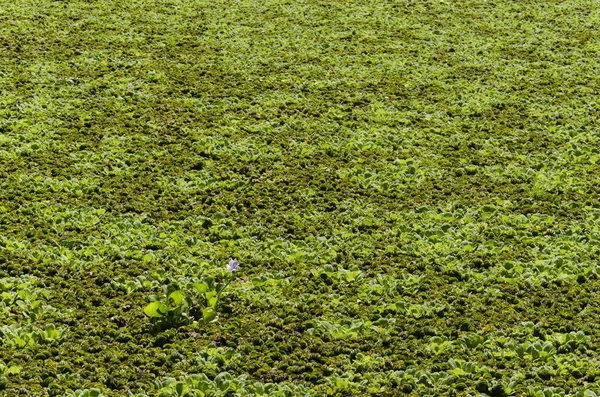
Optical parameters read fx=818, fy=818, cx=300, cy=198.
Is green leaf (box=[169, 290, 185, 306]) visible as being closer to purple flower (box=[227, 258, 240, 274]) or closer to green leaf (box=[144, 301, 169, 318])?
green leaf (box=[144, 301, 169, 318])

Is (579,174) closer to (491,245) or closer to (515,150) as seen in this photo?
(515,150)

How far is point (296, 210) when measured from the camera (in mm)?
3934

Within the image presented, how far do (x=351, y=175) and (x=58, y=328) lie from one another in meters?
1.85

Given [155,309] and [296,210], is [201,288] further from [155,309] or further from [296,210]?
[296,210]

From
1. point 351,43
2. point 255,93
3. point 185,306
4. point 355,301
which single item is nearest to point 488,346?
point 355,301

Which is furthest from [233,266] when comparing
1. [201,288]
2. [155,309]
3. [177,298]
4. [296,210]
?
[296,210]

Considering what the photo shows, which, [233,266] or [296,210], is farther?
[296,210]

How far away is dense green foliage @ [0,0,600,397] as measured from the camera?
2885mm

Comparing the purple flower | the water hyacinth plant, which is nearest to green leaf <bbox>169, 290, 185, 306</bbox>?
the water hyacinth plant

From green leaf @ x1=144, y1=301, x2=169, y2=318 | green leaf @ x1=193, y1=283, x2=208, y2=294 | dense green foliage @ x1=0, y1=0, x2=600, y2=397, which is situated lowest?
dense green foliage @ x1=0, y1=0, x2=600, y2=397

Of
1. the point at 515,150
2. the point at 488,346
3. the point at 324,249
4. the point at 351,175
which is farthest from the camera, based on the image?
the point at 515,150

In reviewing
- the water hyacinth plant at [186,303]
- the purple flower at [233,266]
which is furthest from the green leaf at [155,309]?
the purple flower at [233,266]

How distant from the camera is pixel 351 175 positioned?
4312 mm

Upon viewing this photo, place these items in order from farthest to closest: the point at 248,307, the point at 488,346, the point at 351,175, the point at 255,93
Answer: the point at 255,93 < the point at 351,175 < the point at 248,307 < the point at 488,346
